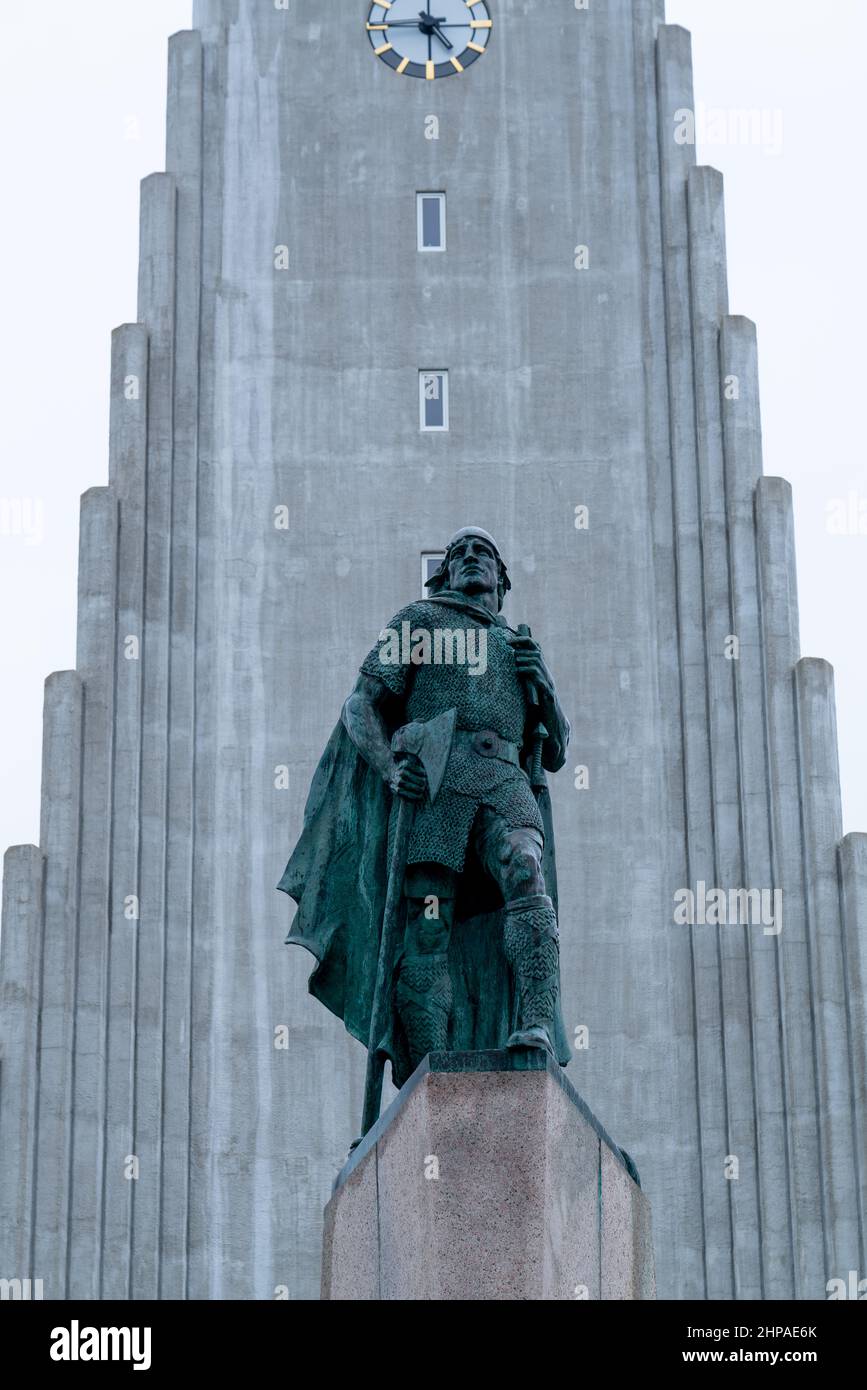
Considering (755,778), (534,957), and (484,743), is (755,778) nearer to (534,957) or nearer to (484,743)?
(484,743)

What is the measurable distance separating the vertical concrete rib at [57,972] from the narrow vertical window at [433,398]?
5534mm

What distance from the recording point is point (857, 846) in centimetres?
3566

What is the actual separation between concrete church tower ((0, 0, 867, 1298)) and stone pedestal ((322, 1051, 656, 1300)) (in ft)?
62.1

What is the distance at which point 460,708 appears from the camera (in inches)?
676

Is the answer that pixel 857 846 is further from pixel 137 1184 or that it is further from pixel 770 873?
pixel 137 1184

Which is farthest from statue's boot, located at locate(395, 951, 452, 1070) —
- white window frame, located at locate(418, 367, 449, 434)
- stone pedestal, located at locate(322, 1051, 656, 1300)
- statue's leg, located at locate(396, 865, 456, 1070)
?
white window frame, located at locate(418, 367, 449, 434)

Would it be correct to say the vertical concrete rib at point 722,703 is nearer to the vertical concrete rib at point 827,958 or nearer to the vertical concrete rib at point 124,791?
the vertical concrete rib at point 827,958

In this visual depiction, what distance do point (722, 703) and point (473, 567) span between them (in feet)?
63.9

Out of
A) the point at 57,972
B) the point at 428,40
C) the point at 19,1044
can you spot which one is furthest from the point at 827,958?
the point at 428,40

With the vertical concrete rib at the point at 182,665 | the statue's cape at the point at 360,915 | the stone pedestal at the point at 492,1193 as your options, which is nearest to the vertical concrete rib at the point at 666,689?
the vertical concrete rib at the point at 182,665

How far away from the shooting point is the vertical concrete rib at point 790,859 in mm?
34656

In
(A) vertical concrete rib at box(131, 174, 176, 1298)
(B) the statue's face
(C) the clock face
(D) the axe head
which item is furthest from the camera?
(C) the clock face

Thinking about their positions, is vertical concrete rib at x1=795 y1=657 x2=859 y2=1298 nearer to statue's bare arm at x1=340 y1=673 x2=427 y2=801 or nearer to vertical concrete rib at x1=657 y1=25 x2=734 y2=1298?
vertical concrete rib at x1=657 y1=25 x2=734 y2=1298

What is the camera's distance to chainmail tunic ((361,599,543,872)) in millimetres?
16781
